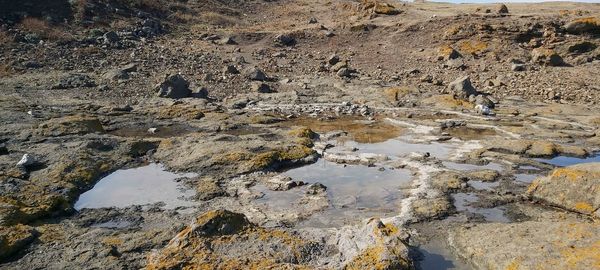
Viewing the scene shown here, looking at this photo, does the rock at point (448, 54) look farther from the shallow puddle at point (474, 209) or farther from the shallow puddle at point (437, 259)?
the shallow puddle at point (437, 259)

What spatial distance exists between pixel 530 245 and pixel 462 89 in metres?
Result: 13.2

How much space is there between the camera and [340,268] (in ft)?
18.3

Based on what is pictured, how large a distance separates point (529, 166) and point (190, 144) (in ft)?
26.7

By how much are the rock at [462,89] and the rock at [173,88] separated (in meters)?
10.7

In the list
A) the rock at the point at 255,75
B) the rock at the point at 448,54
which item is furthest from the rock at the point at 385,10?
the rock at the point at 255,75

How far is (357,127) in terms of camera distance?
15055mm

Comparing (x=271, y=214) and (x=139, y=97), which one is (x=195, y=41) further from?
(x=271, y=214)

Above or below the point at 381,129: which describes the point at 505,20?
above

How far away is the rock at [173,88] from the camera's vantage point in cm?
1830

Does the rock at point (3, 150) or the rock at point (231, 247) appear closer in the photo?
the rock at point (231, 247)

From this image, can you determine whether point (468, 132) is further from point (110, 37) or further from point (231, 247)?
point (110, 37)

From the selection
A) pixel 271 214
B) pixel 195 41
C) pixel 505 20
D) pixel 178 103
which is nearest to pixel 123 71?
pixel 178 103

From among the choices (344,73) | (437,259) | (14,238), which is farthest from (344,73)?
(14,238)

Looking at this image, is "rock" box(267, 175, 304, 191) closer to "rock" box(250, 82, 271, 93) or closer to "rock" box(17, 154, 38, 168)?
"rock" box(17, 154, 38, 168)
